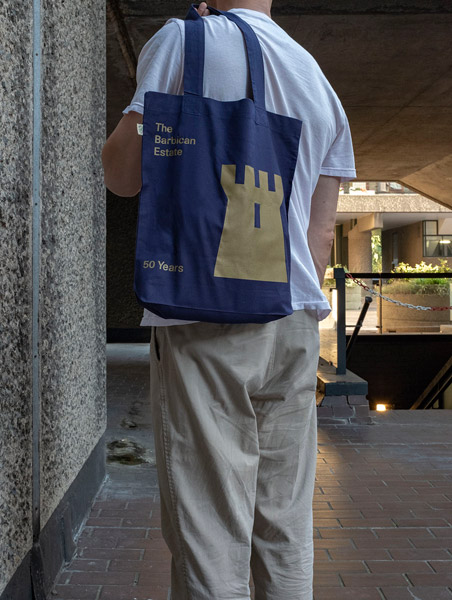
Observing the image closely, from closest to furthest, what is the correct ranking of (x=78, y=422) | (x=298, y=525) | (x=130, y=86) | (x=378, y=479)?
(x=298, y=525)
(x=78, y=422)
(x=378, y=479)
(x=130, y=86)

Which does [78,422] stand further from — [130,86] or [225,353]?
[130,86]

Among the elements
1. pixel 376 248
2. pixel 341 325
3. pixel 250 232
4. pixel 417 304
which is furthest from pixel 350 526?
pixel 376 248

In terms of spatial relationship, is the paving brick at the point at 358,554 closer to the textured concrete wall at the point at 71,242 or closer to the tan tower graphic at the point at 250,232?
the textured concrete wall at the point at 71,242

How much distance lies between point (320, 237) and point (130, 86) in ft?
20.5

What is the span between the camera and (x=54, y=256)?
227cm

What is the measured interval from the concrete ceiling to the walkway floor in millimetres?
3441

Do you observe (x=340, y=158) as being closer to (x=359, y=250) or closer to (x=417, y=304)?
(x=417, y=304)

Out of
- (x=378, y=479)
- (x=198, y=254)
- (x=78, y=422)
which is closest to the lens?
(x=198, y=254)

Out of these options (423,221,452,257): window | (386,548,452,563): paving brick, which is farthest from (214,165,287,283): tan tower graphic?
(423,221,452,257): window

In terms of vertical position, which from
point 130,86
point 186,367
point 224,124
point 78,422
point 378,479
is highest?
point 130,86

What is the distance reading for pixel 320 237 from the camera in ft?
5.11

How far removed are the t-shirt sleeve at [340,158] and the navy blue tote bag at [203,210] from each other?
Answer: 0.32 m

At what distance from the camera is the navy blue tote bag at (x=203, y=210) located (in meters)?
1.22

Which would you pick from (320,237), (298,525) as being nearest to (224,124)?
(320,237)
